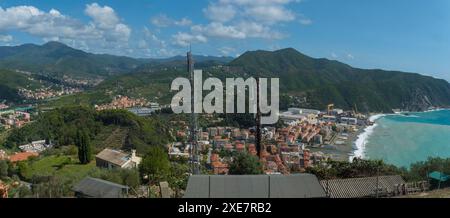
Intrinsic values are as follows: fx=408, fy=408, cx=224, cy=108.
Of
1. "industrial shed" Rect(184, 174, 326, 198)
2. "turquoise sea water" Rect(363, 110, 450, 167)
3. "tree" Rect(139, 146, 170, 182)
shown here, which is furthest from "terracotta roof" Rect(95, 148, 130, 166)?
"turquoise sea water" Rect(363, 110, 450, 167)

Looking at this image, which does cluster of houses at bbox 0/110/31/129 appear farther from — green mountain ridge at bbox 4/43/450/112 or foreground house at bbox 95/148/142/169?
foreground house at bbox 95/148/142/169

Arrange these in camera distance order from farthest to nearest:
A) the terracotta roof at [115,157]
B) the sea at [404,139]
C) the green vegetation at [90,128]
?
the green vegetation at [90,128]
the sea at [404,139]
the terracotta roof at [115,157]

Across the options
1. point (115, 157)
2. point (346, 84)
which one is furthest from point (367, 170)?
point (346, 84)

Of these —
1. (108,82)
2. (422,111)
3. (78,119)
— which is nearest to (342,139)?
(78,119)

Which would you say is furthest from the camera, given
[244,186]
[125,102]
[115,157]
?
[125,102]

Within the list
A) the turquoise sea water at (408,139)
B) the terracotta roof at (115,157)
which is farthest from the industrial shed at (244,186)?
the turquoise sea water at (408,139)

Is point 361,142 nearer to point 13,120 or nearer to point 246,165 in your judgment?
point 246,165

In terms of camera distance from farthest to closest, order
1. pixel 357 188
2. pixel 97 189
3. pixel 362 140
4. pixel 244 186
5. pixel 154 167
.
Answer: pixel 362 140 → pixel 154 167 → pixel 97 189 → pixel 357 188 → pixel 244 186

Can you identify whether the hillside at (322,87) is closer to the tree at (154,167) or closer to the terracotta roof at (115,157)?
the terracotta roof at (115,157)
